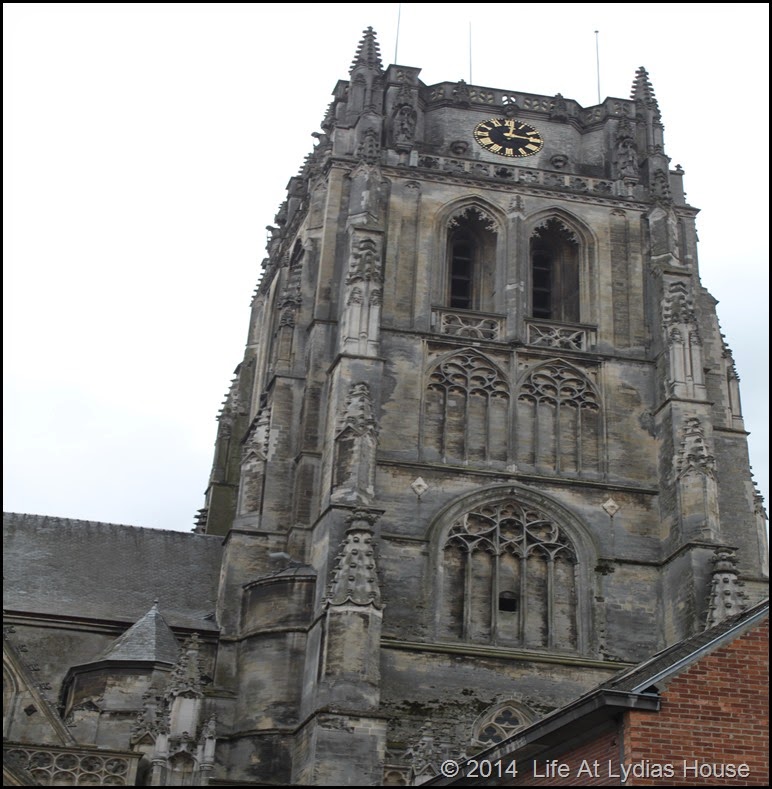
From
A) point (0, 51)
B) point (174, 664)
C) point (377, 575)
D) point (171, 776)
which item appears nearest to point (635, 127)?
point (377, 575)

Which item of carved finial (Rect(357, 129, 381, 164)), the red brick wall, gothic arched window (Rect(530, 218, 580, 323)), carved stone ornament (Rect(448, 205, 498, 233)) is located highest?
carved finial (Rect(357, 129, 381, 164))

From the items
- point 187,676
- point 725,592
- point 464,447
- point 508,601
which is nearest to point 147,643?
point 187,676

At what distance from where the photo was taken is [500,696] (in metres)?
28.2

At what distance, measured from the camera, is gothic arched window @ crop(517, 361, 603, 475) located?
105 feet

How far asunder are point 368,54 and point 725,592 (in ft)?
62.5

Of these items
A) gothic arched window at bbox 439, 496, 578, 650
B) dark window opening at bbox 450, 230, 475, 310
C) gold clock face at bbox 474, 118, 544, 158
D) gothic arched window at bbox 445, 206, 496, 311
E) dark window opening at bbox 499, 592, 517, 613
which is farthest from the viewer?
gold clock face at bbox 474, 118, 544, 158

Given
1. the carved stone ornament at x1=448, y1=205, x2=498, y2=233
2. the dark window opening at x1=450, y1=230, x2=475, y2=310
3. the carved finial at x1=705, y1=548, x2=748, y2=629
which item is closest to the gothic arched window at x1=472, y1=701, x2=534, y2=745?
the carved finial at x1=705, y1=548, x2=748, y2=629

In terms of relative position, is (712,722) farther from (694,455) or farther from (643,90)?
A: (643,90)

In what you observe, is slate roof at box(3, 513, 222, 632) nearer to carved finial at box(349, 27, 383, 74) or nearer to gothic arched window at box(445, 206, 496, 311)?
gothic arched window at box(445, 206, 496, 311)

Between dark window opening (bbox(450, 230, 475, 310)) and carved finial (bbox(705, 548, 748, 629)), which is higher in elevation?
dark window opening (bbox(450, 230, 475, 310))

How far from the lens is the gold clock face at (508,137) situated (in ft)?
125

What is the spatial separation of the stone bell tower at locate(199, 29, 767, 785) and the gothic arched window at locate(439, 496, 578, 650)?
5cm

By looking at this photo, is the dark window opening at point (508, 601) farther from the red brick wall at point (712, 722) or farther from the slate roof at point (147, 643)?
the red brick wall at point (712, 722)

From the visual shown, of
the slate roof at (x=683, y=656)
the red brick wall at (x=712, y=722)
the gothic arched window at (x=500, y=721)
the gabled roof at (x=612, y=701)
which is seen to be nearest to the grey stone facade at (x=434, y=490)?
the gothic arched window at (x=500, y=721)
